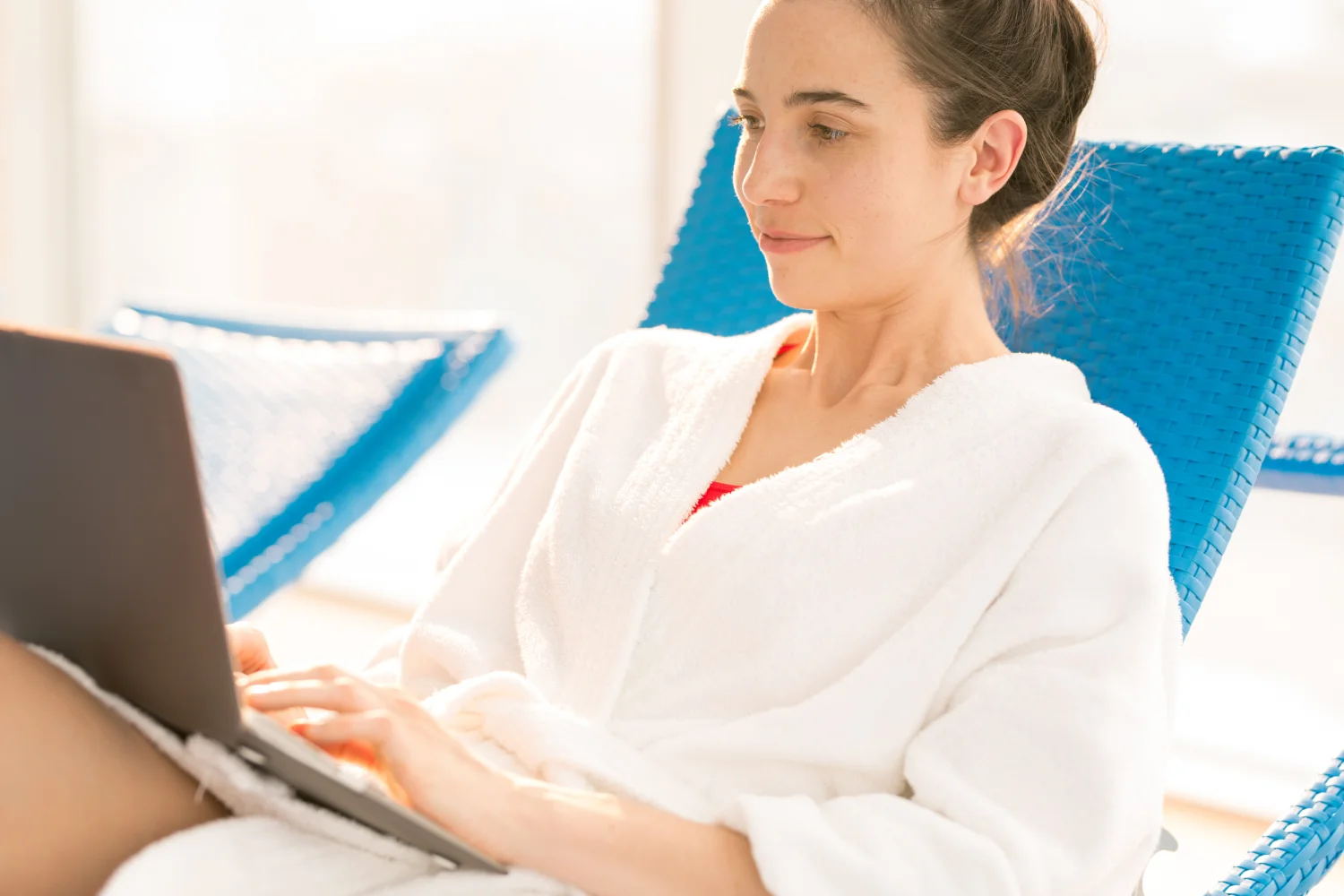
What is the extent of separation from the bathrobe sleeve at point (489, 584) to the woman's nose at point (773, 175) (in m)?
0.32

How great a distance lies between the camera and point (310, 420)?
234 cm

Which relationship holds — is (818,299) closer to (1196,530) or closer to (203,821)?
(1196,530)

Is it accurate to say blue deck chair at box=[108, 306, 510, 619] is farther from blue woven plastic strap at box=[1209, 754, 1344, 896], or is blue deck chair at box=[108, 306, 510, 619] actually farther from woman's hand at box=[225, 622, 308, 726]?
blue woven plastic strap at box=[1209, 754, 1344, 896]

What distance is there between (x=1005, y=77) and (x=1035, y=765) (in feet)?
2.14

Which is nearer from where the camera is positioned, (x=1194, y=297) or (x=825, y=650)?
(x=825, y=650)

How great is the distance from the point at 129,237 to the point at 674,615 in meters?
3.75

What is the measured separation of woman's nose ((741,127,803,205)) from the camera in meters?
1.34

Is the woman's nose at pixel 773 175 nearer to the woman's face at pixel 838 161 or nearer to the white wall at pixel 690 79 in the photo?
the woman's face at pixel 838 161

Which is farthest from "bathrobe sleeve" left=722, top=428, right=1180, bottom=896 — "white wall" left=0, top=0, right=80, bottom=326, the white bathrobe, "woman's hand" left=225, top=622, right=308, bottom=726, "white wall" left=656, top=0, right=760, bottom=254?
"white wall" left=0, top=0, right=80, bottom=326

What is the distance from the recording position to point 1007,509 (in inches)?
47.7

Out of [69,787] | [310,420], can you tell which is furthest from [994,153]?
[310,420]

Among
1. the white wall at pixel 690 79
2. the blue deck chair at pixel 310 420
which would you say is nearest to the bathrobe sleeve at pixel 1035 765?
the blue deck chair at pixel 310 420

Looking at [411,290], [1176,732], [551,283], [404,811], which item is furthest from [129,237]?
[404,811]

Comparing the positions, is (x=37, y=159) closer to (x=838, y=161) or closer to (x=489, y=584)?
(x=489, y=584)
